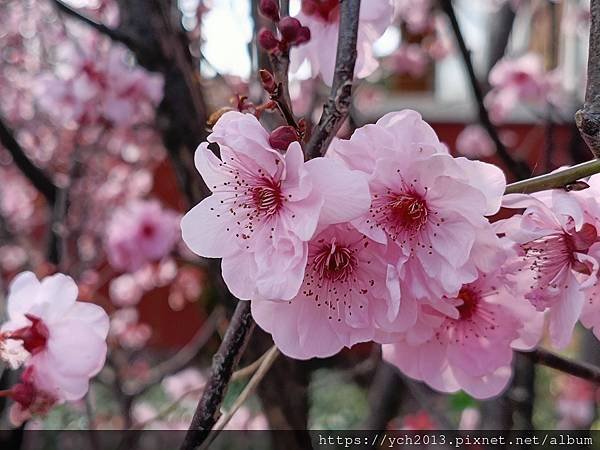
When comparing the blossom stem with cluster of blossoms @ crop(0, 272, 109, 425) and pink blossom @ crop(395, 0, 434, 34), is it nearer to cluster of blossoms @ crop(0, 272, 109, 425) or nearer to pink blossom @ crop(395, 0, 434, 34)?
cluster of blossoms @ crop(0, 272, 109, 425)

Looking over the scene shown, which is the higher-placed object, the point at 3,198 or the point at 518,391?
the point at 518,391

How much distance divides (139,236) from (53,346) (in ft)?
6.66

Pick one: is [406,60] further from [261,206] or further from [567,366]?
[261,206]

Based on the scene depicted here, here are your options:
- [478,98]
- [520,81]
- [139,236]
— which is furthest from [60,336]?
[520,81]

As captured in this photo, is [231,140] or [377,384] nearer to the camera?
[231,140]

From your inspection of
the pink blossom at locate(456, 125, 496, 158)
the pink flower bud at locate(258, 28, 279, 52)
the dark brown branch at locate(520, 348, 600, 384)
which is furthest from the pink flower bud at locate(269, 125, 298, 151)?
the pink blossom at locate(456, 125, 496, 158)

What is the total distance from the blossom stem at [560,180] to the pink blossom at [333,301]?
141 mm

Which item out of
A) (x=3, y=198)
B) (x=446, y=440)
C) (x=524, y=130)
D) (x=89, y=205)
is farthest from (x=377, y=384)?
(x=524, y=130)

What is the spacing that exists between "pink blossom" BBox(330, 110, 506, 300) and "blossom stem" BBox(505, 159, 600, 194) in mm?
43

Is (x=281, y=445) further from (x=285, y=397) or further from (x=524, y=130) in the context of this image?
(x=524, y=130)

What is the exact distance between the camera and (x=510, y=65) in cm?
337

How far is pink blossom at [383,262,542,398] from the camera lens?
82cm

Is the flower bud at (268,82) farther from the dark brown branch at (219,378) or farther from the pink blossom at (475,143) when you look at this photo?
the pink blossom at (475,143)

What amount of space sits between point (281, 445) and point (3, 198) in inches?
117
